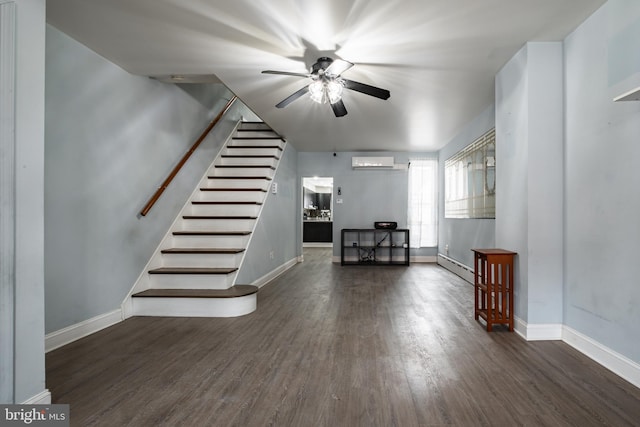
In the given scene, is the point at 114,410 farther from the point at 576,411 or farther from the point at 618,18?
the point at 618,18

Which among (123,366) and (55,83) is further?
(55,83)

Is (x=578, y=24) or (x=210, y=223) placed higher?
(x=578, y=24)

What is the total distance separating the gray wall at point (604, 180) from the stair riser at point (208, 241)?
11.1 ft

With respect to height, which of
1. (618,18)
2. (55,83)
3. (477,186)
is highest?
(618,18)

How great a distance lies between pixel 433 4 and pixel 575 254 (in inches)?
85.2

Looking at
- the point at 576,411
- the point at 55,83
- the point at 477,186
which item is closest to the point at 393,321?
the point at 576,411

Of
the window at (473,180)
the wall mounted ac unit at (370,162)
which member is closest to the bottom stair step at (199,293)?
the window at (473,180)

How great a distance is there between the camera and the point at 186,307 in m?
3.26

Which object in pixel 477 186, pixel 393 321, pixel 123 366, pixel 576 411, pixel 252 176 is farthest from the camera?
pixel 252 176

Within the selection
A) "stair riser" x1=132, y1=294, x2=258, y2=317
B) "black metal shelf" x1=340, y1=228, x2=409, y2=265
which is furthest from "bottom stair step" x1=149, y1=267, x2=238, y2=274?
"black metal shelf" x1=340, y1=228, x2=409, y2=265

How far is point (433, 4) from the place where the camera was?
212 centimetres

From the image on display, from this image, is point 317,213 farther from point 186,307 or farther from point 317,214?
point 186,307

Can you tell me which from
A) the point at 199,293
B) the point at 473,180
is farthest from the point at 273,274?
the point at 473,180

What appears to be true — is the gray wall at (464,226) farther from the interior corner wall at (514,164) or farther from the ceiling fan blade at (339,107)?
the ceiling fan blade at (339,107)
